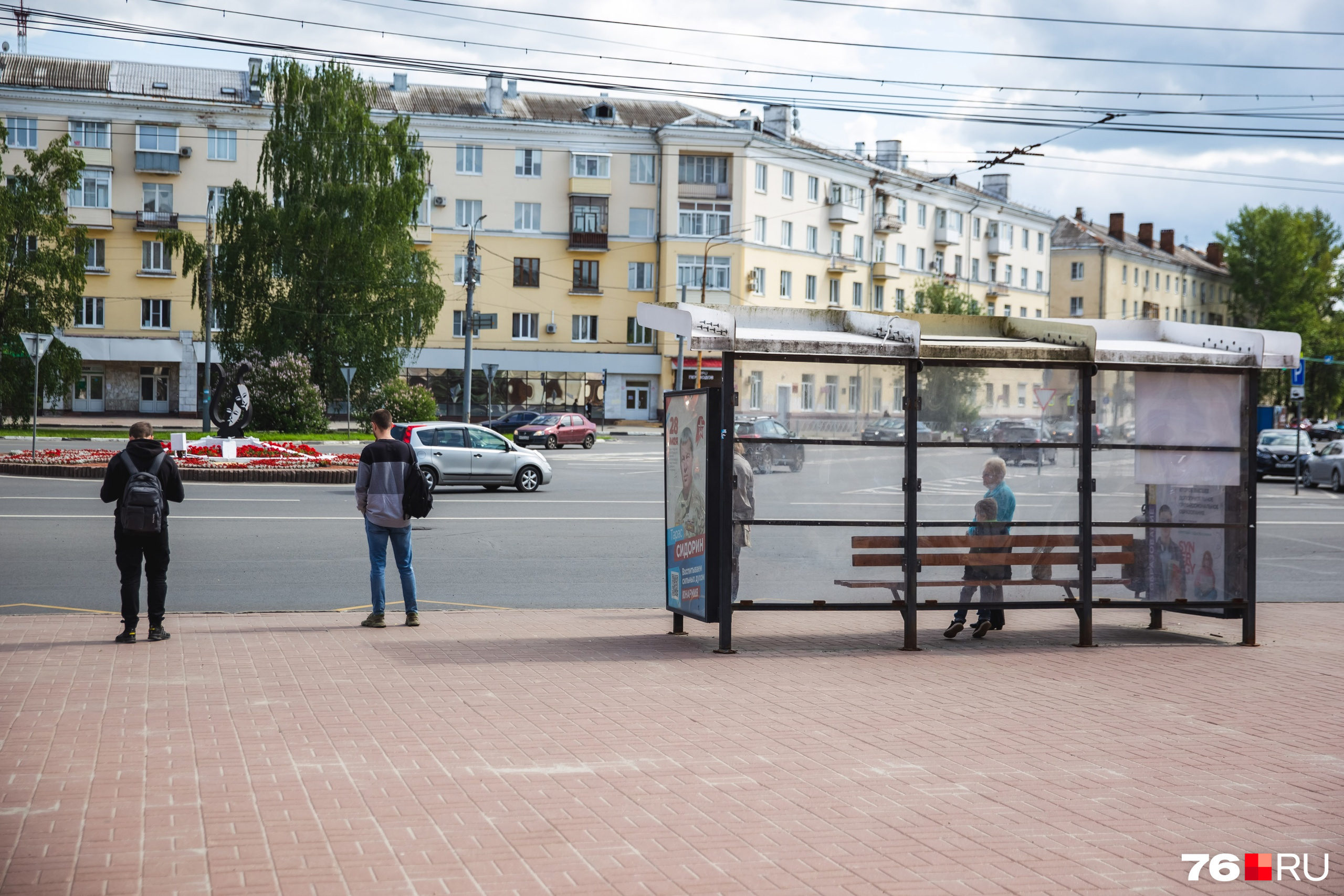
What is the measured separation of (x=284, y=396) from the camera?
139 ft

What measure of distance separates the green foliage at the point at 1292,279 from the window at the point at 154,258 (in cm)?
7462

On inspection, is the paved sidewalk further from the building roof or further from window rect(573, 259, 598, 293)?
the building roof

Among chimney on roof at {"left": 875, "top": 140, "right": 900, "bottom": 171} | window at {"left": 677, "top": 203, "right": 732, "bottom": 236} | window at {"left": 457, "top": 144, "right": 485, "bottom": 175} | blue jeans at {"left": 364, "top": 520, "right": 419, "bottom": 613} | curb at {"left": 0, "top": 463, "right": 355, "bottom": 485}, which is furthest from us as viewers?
chimney on roof at {"left": 875, "top": 140, "right": 900, "bottom": 171}

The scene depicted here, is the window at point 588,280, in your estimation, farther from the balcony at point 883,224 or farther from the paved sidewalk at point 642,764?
the paved sidewalk at point 642,764

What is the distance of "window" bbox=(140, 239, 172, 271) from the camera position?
204ft

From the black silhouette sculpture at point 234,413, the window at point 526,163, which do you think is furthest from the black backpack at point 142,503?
the window at point 526,163

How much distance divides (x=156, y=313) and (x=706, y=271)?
28.6 m

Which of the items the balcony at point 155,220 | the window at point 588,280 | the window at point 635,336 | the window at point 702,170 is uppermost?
the window at point 702,170

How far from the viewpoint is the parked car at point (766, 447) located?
30.7 ft

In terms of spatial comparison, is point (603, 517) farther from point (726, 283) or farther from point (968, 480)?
point (726, 283)

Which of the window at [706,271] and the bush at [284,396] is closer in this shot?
the bush at [284,396]

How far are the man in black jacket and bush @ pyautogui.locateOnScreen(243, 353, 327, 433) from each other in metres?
34.2

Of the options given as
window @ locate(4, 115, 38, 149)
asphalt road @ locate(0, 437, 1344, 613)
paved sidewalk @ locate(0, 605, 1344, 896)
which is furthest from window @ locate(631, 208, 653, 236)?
paved sidewalk @ locate(0, 605, 1344, 896)

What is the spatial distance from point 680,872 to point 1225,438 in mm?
7499
